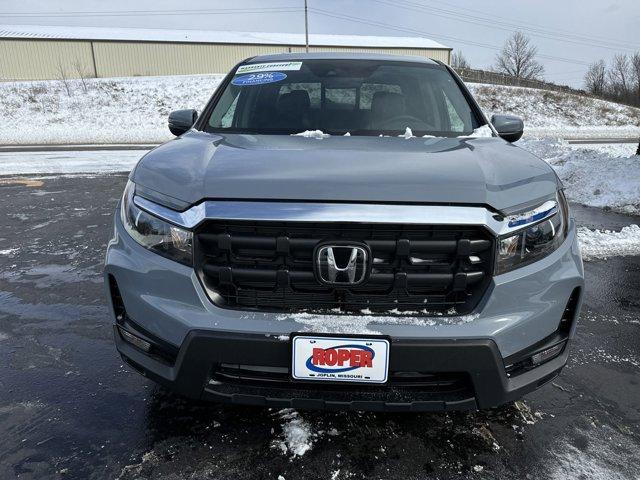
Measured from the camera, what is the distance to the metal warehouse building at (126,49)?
123 ft

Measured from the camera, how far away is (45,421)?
2166mm

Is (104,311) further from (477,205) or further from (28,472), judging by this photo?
(477,205)

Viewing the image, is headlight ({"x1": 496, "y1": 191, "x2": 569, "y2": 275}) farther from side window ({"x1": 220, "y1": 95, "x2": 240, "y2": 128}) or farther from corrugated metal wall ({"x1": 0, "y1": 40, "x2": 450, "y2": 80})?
corrugated metal wall ({"x1": 0, "y1": 40, "x2": 450, "y2": 80})

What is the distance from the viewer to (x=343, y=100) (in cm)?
298

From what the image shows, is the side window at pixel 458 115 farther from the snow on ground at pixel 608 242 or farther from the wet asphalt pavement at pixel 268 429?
the snow on ground at pixel 608 242

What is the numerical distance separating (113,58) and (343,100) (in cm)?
4230

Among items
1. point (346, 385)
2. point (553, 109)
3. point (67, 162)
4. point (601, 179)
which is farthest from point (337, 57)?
point (553, 109)

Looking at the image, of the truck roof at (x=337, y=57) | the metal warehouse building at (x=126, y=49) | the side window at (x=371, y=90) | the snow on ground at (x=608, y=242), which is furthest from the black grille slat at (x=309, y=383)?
the metal warehouse building at (x=126, y=49)

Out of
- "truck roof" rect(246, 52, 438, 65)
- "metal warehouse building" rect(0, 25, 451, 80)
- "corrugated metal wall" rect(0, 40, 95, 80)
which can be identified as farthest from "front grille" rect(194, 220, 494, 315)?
"corrugated metal wall" rect(0, 40, 95, 80)

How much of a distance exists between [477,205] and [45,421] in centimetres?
207

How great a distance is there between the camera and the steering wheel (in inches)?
111

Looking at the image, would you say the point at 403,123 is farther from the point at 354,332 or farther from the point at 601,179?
the point at 601,179

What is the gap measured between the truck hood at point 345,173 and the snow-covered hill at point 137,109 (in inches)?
672

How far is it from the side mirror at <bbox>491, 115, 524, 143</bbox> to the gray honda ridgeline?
3.99 ft
